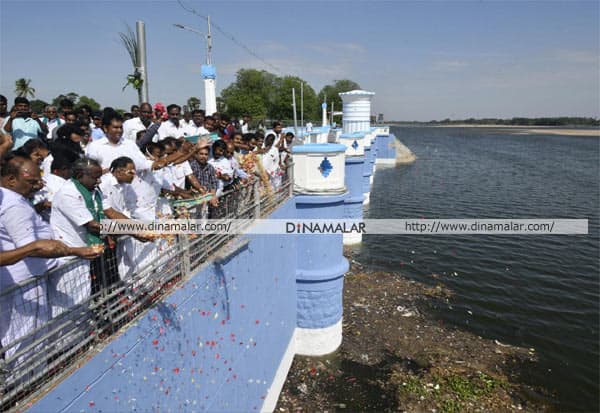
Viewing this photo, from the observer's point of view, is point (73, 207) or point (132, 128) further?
point (132, 128)

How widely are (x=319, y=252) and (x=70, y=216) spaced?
5488 mm

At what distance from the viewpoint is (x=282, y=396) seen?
749 centimetres

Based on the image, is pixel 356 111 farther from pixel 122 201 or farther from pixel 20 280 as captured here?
pixel 20 280

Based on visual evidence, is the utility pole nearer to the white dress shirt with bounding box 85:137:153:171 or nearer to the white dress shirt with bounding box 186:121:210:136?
the white dress shirt with bounding box 186:121:210:136

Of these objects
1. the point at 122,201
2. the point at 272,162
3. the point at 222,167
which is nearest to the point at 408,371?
the point at 272,162

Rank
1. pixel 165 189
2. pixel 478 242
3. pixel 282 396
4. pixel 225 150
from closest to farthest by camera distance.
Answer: pixel 165 189, pixel 225 150, pixel 282 396, pixel 478 242

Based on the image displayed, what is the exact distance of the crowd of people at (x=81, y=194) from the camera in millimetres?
2648

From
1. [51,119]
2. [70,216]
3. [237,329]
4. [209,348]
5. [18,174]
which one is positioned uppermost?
[51,119]

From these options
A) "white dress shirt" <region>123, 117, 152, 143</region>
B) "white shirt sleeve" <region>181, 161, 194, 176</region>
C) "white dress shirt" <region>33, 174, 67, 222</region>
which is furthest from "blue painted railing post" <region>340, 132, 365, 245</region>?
"white dress shirt" <region>33, 174, 67, 222</region>

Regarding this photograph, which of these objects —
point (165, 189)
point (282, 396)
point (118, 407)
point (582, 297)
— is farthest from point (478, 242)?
point (118, 407)

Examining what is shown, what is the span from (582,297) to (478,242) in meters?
4.89

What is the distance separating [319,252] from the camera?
806cm

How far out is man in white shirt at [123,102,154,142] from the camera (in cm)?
697

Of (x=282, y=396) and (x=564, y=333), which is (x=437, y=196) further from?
(x=282, y=396)
